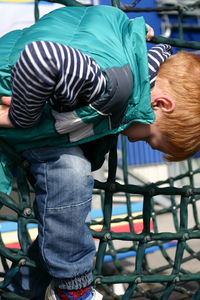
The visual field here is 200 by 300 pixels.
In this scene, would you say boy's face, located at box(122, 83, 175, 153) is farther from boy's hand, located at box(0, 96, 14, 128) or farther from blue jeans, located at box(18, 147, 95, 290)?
boy's hand, located at box(0, 96, 14, 128)

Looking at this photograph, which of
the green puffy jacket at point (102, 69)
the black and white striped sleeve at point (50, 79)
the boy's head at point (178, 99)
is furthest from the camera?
the boy's head at point (178, 99)

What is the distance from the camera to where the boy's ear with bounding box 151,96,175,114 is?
4.10 feet

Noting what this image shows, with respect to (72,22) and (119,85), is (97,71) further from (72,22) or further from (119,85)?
(72,22)

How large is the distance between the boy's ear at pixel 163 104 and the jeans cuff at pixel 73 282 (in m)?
0.39

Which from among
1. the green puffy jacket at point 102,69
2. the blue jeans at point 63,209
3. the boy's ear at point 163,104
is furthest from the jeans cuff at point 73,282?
the boy's ear at point 163,104

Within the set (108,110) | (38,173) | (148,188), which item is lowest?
(148,188)

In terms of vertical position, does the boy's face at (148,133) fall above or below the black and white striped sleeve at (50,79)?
below

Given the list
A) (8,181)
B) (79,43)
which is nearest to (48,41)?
(79,43)

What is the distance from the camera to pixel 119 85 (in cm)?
112

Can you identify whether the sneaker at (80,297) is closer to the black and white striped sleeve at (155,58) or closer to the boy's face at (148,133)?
the boy's face at (148,133)

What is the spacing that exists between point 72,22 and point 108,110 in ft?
0.72

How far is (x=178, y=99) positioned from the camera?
125 centimetres

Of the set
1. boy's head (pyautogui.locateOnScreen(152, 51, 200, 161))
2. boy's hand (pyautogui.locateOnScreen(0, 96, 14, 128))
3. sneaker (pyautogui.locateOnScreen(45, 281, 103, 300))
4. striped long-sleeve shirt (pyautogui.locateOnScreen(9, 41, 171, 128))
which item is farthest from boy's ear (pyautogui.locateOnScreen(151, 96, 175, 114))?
sneaker (pyautogui.locateOnScreen(45, 281, 103, 300))

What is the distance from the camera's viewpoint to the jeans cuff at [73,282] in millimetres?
1214
